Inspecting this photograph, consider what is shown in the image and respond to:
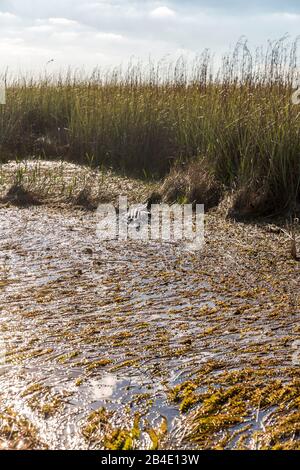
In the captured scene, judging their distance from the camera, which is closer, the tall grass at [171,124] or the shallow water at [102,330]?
the shallow water at [102,330]

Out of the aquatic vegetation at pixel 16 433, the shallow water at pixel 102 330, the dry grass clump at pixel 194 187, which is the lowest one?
the aquatic vegetation at pixel 16 433

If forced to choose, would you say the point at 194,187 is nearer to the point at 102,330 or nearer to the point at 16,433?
the point at 102,330

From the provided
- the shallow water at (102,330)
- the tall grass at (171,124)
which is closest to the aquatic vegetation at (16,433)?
the shallow water at (102,330)

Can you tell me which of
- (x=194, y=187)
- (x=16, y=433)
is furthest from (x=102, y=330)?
(x=194, y=187)

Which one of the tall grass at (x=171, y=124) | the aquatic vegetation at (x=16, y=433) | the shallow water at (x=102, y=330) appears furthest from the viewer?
the tall grass at (x=171, y=124)

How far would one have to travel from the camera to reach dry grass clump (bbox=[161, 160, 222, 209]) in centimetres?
584

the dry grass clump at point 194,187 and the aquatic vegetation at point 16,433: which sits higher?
the dry grass clump at point 194,187

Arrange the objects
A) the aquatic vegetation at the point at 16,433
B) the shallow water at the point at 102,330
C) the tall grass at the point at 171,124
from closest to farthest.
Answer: the aquatic vegetation at the point at 16,433, the shallow water at the point at 102,330, the tall grass at the point at 171,124

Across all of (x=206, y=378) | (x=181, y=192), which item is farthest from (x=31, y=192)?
(x=206, y=378)

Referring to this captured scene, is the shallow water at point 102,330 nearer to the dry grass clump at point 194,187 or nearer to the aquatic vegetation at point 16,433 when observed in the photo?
the aquatic vegetation at point 16,433

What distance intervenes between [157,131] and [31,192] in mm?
1823

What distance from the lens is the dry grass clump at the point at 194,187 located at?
19.1 ft

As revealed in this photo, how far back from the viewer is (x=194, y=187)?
5.85m
